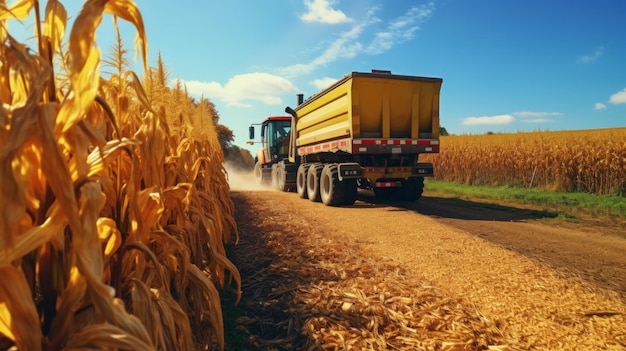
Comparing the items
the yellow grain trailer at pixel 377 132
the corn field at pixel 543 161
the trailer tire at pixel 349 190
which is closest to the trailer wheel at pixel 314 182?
the yellow grain trailer at pixel 377 132

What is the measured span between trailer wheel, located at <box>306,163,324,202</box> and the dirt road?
3980mm

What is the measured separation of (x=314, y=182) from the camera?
10.4 m

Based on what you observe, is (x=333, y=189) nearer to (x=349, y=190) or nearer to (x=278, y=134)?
(x=349, y=190)

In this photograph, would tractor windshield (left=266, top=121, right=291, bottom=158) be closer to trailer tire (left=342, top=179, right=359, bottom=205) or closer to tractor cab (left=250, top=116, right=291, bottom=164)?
tractor cab (left=250, top=116, right=291, bottom=164)

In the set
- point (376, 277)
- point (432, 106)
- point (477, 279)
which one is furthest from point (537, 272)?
point (432, 106)

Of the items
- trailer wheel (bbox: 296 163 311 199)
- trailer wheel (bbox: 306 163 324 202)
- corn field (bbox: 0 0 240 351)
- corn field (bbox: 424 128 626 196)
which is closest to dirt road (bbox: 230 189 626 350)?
corn field (bbox: 0 0 240 351)

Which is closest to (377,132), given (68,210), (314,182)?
(314,182)

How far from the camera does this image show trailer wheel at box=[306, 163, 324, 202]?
1034cm

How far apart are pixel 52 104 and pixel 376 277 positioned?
122 inches

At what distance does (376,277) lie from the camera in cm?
358

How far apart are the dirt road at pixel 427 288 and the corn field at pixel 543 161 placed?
30.0ft

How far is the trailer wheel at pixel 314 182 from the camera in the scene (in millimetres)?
10336

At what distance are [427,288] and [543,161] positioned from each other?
15.1 meters

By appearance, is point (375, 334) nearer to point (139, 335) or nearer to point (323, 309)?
point (323, 309)
